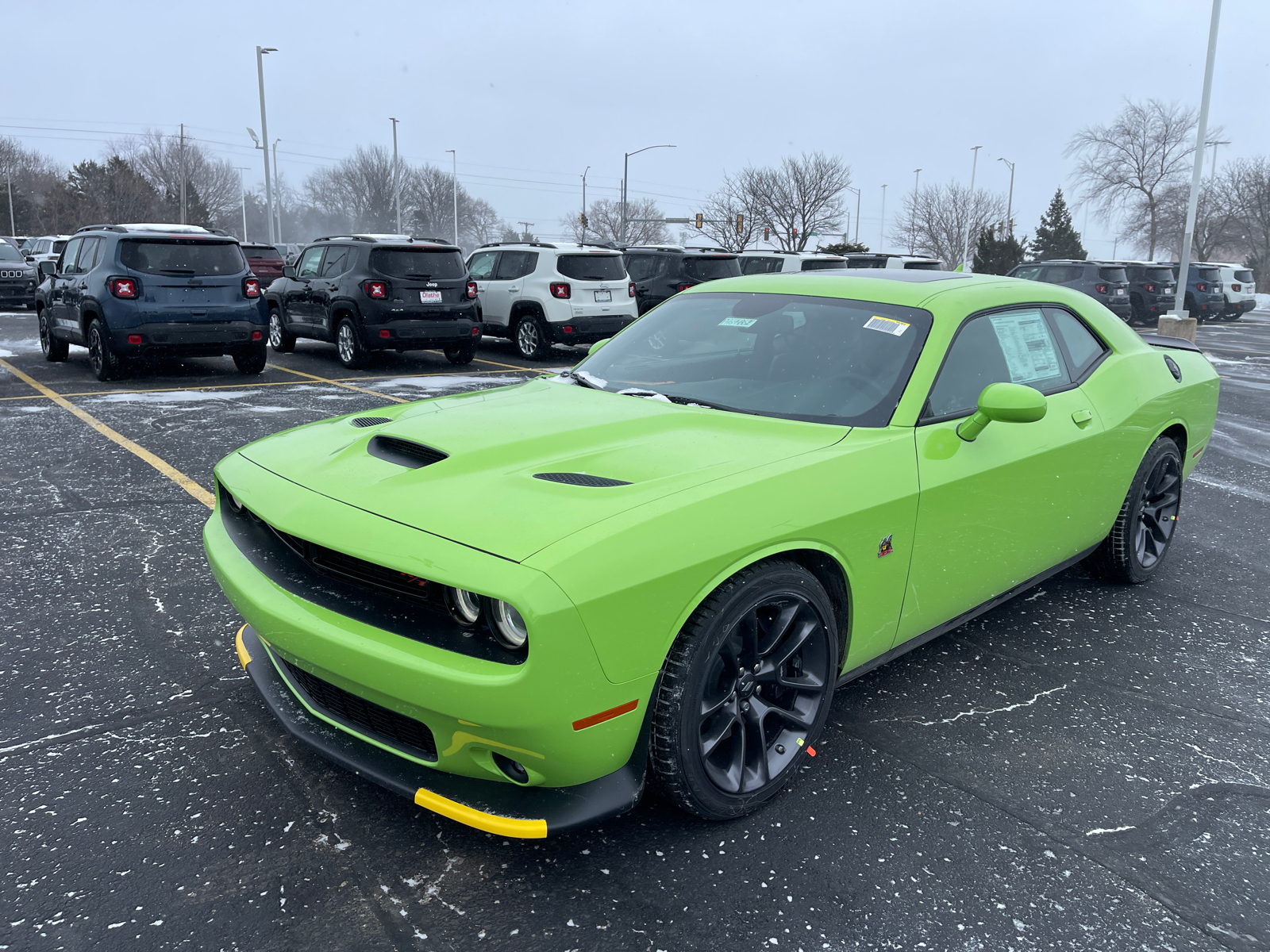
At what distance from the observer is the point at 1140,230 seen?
56.7 m

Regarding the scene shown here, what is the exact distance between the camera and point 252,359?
11.6 metres

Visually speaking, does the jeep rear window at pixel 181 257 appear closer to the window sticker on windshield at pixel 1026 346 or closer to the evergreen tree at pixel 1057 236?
the window sticker on windshield at pixel 1026 346

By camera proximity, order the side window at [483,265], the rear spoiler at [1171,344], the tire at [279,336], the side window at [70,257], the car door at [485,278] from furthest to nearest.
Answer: the side window at [483,265]
the car door at [485,278]
the tire at [279,336]
the side window at [70,257]
the rear spoiler at [1171,344]

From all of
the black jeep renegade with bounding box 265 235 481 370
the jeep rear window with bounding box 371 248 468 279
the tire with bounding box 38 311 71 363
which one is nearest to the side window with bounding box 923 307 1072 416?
the black jeep renegade with bounding box 265 235 481 370

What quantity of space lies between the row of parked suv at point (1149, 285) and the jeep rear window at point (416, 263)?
1187 centimetres

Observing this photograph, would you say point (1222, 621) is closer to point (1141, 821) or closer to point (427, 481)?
point (1141, 821)

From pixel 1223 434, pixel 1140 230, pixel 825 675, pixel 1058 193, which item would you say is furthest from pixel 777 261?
pixel 1140 230

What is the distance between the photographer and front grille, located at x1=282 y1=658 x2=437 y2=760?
2369 mm

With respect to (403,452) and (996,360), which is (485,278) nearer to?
(996,360)

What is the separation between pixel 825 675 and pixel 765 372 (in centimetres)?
118

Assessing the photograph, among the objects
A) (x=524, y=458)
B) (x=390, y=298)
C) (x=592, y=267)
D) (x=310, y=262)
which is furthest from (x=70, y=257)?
(x=524, y=458)

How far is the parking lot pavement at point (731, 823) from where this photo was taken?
2256mm

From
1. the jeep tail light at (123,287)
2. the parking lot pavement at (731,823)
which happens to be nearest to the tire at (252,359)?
the jeep tail light at (123,287)

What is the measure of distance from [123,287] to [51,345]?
3098mm
